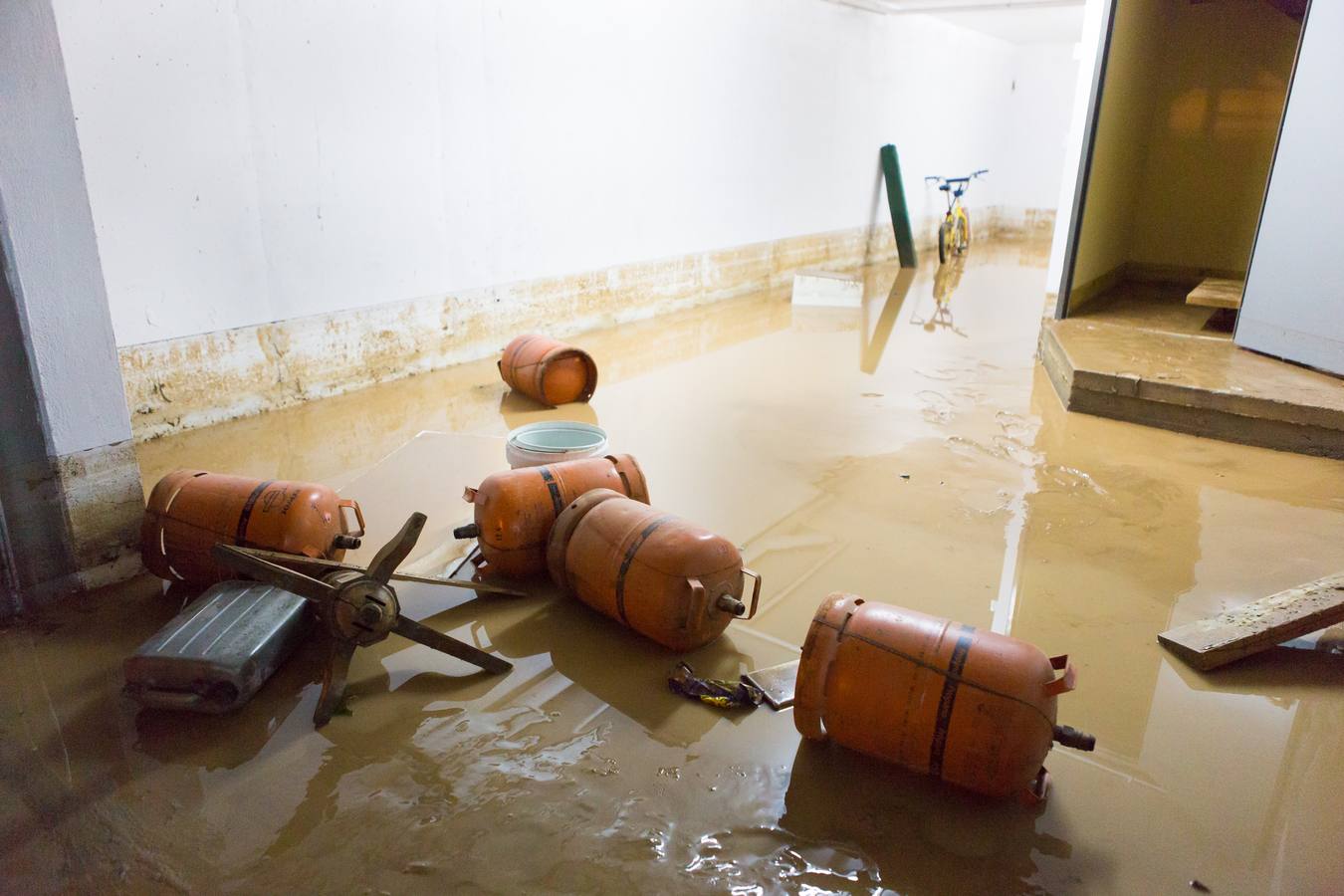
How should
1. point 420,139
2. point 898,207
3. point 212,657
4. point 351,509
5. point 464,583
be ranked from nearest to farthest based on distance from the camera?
1. point 212,657
2. point 464,583
3. point 351,509
4. point 420,139
5. point 898,207

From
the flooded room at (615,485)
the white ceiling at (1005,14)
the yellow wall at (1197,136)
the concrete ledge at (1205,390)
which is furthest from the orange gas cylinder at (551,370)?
the white ceiling at (1005,14)

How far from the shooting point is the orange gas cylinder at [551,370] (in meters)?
4.73

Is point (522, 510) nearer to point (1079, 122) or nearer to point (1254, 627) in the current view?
point (1254, 627)

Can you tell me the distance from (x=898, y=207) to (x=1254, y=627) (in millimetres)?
8879

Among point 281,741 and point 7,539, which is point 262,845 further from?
point 7,539

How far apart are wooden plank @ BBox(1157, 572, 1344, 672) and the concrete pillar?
11.0ft

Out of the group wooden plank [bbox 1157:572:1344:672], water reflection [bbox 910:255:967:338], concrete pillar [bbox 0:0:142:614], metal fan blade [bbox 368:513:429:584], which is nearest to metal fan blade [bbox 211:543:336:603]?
metal fan blade [bbox 368:513:429:584]

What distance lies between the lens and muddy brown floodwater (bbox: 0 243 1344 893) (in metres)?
1.78

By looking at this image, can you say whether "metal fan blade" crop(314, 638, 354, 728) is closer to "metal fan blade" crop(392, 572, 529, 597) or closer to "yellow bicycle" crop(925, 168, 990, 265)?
"metal fan blade" crop(392, 572, 529, 597)

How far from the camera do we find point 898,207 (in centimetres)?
1057

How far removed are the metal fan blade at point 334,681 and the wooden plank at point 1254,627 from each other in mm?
2361

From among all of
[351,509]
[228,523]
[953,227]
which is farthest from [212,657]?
[953,227]

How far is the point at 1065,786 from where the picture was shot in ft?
6.60

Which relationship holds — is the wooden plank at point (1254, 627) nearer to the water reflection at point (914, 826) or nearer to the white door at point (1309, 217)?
the water reflection at point (914, 826)
